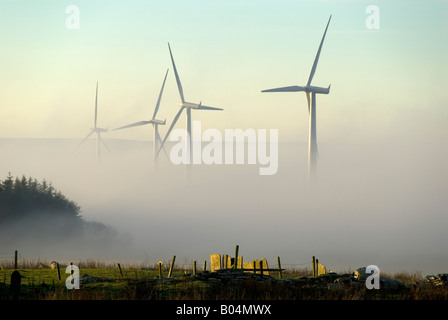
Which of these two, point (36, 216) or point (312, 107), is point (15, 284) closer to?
point (312, 107)

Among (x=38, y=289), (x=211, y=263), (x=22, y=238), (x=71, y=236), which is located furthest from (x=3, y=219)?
(x=38, y=289)

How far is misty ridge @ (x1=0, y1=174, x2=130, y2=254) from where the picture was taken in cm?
11956

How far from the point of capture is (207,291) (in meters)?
35.6

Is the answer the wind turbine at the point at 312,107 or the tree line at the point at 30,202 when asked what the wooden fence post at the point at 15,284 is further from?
the tree line at the point at 30,202

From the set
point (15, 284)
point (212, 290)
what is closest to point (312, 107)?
point (212, 290)

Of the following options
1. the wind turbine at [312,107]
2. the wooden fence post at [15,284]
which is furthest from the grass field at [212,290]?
the wind turbine at [312,107]

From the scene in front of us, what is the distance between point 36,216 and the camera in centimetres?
12250

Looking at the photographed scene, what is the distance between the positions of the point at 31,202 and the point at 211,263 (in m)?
77.3

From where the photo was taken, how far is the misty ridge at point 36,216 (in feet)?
392

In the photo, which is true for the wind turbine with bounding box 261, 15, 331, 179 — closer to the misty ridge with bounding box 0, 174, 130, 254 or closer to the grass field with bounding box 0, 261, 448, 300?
the grass field with bounding box 0, 261, 448, 300

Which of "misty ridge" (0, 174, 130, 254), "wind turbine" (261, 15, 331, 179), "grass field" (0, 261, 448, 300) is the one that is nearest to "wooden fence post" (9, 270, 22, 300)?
"grass field" (0, 261, 448, 300)
